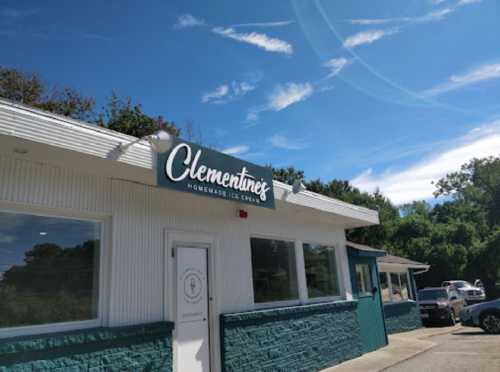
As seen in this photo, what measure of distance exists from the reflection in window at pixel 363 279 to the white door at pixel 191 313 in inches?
235

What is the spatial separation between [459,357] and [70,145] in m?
9.38

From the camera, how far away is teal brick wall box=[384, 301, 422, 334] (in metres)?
14.8

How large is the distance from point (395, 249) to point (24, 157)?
3128cm

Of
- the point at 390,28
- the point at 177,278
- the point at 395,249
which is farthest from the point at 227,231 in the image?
the point at 395,249

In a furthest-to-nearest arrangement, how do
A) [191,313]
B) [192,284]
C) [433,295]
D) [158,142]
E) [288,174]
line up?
[288,174], [433,295], [192,284], [191,313], [158,142]

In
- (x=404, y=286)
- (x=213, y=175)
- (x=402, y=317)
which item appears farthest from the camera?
(x=404, y=286)

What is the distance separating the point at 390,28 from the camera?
8.42m

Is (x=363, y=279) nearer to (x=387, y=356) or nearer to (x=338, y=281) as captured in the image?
(x=338, y=281)

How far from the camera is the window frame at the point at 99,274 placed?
4430 mm

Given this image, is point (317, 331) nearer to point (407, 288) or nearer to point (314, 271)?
point (314, 271)

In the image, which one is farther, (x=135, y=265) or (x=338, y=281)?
(x=338, y=281)

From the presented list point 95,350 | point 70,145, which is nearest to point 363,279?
point 95,350

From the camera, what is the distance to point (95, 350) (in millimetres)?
4746

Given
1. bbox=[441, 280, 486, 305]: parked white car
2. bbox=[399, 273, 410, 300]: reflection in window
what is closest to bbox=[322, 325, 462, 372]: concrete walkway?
bbox=[399, 273, 410, 300]: reflection in window
